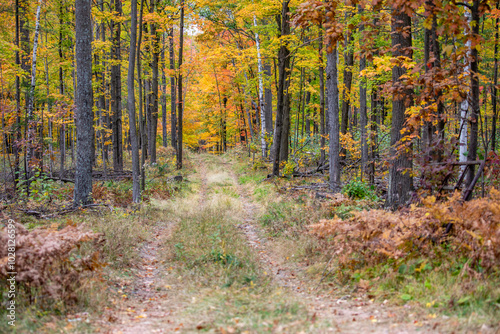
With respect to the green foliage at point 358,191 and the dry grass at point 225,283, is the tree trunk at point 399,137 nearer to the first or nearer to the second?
the green foliage at point 358,191

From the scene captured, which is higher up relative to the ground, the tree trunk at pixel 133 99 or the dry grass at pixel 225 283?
the tree trunk at pixel 133 99

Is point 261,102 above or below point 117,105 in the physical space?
above

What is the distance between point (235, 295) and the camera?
483 cm

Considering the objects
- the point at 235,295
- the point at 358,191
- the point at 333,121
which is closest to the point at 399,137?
the point at 358,191

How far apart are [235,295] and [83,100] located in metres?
7.27

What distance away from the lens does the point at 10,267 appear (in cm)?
392

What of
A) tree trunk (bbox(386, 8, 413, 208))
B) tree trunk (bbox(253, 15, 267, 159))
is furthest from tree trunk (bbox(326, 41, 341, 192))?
tree trunk (bbox(253, 15, 267, 159))

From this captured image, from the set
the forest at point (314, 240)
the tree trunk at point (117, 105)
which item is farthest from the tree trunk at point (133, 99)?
the tree trunk at point (117, 105)

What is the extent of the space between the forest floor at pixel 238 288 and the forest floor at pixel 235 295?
0.02 meters

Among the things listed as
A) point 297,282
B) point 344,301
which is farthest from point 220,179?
point 344,301

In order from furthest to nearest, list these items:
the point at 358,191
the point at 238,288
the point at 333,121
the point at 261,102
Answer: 1. the point at 261,102
2. the point at 333,121
3. the point at 358,191
4. the point at 238,288

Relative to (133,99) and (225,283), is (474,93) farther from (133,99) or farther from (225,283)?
(133,99)

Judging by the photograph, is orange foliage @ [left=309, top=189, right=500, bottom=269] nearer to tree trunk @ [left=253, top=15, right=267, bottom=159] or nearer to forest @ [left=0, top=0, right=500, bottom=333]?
forest @ [left=0, top=0, right=500, bottom=333]

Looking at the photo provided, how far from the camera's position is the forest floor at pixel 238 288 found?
378 cm
